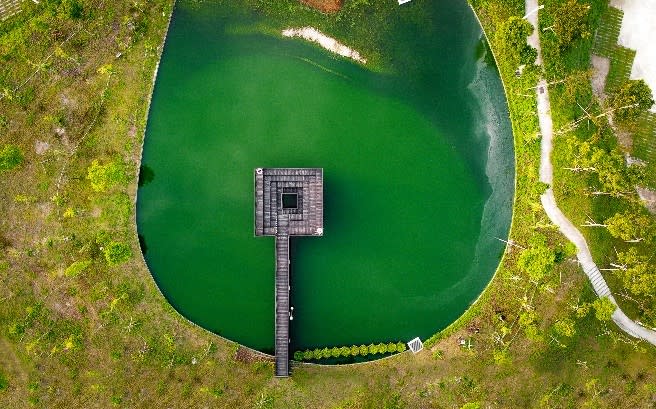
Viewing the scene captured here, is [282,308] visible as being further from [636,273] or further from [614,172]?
[614,172]

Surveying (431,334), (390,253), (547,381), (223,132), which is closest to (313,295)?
(390,253)

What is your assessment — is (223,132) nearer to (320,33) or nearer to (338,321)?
(320,33)

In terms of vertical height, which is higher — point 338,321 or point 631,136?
point 631,136

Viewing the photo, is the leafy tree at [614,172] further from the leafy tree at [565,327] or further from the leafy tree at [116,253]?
the leafy tree at [116,253]

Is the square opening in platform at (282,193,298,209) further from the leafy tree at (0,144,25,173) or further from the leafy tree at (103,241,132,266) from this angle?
the leafy tree at (0,144,25,173)

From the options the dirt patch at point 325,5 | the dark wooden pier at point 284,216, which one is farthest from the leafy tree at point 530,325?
the dirt patch at point 325,5

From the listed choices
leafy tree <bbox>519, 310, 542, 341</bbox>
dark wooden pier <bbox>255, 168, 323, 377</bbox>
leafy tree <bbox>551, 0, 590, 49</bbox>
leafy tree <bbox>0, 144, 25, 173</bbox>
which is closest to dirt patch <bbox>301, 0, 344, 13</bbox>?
dark wooden pier <bbox>255, 168, 323, 377</bbox>

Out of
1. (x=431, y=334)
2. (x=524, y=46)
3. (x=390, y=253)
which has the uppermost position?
(x=524, y=46)
